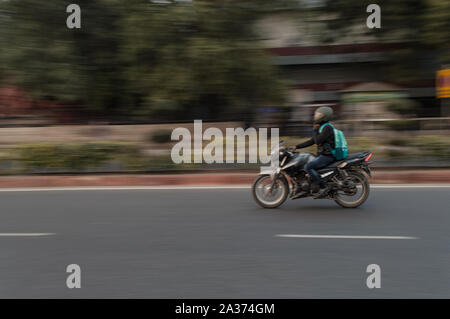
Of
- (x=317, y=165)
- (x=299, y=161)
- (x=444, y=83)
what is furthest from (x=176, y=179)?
(x=444, y=83)

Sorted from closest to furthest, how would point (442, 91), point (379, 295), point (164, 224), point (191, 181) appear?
point (379, 295) < point (164, 224) < point (191, 181) < point (442, 91)

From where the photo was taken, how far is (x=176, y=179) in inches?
383

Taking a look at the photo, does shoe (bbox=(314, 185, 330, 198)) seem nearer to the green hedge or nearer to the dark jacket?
the dark jacket

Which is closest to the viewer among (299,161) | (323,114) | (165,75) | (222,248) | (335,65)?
(222,248)

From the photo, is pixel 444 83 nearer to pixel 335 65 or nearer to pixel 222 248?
pixel 335 65

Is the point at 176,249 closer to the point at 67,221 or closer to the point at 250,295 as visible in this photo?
the point at 250,295

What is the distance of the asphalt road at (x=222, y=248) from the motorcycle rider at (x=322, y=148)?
36 centimetres

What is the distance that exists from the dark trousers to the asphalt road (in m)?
0.48

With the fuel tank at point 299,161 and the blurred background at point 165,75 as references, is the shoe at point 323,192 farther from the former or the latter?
the blurred background at point 165,75

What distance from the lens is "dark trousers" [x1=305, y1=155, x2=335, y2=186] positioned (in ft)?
22.9

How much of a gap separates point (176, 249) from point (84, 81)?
30.7ft

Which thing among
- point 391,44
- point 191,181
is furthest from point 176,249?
point 391,44

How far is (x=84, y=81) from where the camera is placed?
520 inches

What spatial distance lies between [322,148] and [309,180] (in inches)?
21.3
